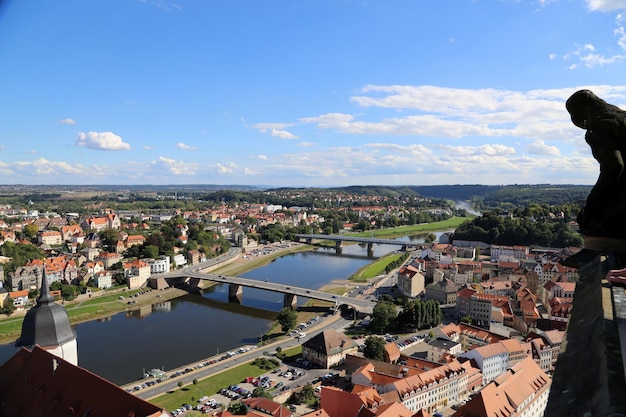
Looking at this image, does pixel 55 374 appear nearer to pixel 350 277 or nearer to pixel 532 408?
pixel 532 408

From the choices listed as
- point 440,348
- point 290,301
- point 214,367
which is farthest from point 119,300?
point 440,348

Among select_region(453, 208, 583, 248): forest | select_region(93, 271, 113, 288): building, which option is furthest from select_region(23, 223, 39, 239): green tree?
select_region(453, 208, 583, 248): forest

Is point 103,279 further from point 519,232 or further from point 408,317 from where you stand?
point 519,232

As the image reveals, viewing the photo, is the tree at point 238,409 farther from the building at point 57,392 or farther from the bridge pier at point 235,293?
the bridge pier at point 235,293

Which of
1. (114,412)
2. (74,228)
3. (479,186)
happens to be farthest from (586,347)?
(479,186)

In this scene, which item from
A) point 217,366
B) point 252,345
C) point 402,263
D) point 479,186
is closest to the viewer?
point 217,366

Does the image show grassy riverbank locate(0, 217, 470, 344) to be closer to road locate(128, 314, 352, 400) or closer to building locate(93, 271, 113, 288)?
building locate(93, 271, 113, 288)
